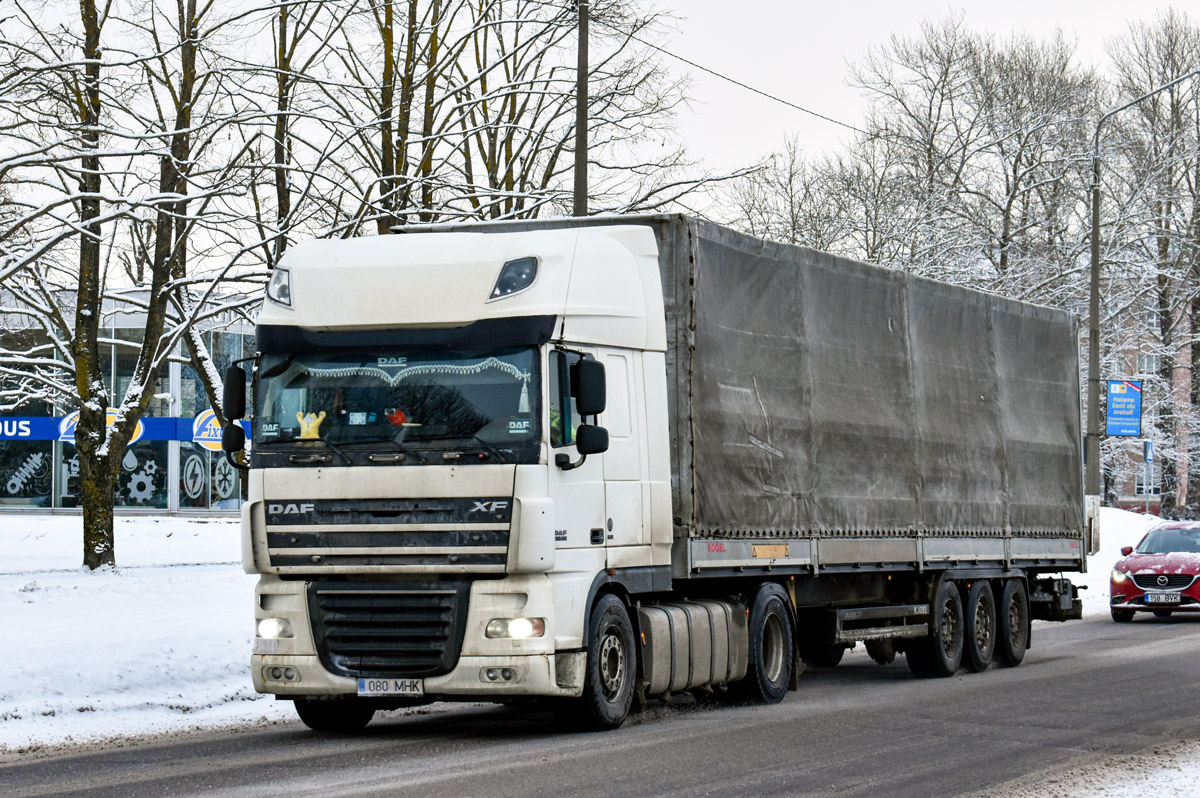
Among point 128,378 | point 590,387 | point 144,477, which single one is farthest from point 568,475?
point 144,477

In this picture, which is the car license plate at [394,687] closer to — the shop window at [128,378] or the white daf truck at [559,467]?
the white daf truck at [559,467]

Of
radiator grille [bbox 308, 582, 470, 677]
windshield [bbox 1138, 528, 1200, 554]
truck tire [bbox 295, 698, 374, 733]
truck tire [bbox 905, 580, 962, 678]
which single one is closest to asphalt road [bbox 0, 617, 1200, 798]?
truck tire [bbox 295, 698, 374, 733]

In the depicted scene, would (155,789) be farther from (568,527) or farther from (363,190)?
(363,190)

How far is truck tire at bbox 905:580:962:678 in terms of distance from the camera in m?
15.9

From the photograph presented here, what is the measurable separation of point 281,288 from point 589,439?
2.35m

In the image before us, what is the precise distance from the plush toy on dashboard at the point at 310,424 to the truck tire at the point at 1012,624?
9049 millimetres

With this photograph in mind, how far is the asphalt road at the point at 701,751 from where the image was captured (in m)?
8.76

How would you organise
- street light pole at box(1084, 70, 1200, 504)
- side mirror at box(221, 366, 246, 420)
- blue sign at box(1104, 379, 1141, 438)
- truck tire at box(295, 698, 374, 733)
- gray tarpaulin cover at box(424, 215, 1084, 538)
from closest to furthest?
side mirror at box(221, 366, 246, 420)
truck tire at box(295, 698, 374, 733)
gray tarpaulin cover at box(424, 215, 1084, 538)
street light pole at box(1084, 70, 1200, 504)
blue sign at box(1104, 379, 1141, 438)

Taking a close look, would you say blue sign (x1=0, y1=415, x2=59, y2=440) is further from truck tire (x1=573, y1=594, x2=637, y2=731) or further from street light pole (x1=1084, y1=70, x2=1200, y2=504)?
truck tire (x1=573, y1=594, x2=637, y2=731)

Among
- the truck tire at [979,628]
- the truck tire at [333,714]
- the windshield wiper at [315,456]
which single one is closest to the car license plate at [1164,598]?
the truck tire at [979,628]

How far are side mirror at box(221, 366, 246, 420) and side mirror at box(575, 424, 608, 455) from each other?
88.5 inches

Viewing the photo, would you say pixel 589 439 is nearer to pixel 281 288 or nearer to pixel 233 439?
pixel 281 288

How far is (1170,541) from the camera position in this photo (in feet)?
84.1

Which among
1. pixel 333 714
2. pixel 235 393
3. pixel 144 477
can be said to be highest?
pixel 144 477
